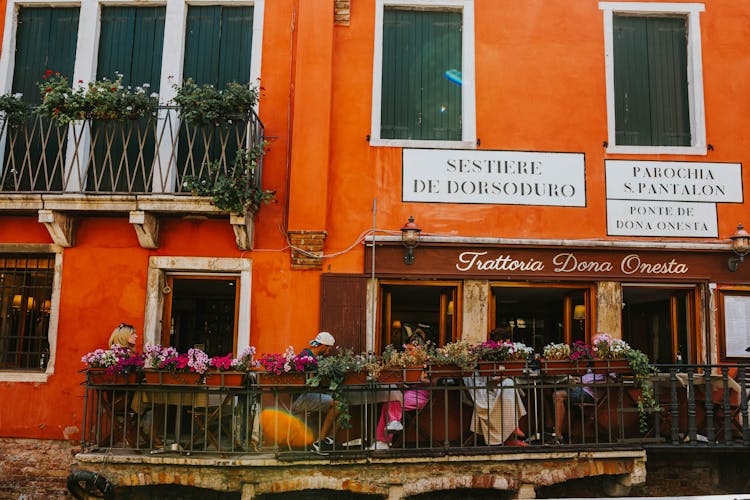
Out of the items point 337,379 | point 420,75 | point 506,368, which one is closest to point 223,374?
point 337,379

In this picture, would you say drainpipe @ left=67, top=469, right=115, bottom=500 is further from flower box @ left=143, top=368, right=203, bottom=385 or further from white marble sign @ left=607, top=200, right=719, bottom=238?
white marble sign @ left=607, top=200, right=719, bottom=238

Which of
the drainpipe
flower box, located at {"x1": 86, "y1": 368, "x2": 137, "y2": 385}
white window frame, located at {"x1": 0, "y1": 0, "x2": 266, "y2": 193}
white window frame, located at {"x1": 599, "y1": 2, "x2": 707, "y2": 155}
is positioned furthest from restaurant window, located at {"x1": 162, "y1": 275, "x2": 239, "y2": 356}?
white window frame, located at {"x1": 599, "y1": 2, "x2": 707, "y2": 155}

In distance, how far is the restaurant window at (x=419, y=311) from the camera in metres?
9.54

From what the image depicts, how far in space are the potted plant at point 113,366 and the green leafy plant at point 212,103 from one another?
3.03m

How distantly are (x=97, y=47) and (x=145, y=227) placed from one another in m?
2.87

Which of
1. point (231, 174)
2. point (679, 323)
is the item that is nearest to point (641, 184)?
point (679, 323)

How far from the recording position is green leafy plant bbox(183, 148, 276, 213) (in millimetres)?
8695

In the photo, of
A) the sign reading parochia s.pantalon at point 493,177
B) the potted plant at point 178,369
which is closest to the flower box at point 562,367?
the sign reading parochia s.pantalon at point 493,177

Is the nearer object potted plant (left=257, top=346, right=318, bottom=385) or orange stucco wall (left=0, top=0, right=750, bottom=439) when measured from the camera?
potted plant (left=257, top=346, right=318, bottom=385)

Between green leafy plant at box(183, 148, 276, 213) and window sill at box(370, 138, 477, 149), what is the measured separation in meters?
1.65

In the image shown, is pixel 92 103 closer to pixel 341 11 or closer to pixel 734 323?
pixel 341 11

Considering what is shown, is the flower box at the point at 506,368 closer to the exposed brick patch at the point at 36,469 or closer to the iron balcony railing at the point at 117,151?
the iron balcony railing at the point at 117,151

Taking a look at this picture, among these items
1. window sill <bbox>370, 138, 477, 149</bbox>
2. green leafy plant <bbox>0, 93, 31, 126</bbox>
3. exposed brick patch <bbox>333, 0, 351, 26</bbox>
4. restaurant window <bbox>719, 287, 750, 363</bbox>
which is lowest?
restaurant window <bbox>719, 287, 750, 363</bbox>

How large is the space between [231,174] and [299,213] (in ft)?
3.35
